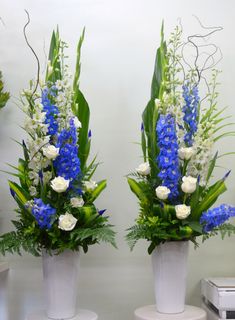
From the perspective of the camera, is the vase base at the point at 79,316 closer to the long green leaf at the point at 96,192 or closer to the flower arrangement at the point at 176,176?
the flower arrangement at the point at 176,176

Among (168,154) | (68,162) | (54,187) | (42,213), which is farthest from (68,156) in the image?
(168,154)

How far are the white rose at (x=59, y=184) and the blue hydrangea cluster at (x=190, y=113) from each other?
502 millimetres

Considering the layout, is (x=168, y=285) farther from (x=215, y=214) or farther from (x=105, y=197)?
(x=105, y=197)

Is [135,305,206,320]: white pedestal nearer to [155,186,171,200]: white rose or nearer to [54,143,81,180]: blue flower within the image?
[155,186,171,200]: white rose

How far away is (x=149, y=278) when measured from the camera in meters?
2.35

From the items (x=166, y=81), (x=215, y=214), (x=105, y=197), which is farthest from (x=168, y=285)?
(x=166, y=81)

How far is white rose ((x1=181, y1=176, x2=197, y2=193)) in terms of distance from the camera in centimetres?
188

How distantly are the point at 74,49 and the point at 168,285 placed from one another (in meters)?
1.21

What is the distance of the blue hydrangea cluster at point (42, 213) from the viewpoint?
184cm

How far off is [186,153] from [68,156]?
45 centimetres

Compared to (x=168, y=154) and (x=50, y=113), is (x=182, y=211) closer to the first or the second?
(x=168, y=154)

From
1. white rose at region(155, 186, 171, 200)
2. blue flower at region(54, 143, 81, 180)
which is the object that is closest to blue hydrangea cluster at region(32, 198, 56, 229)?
blue flower at region(54, 143, 81, 180)

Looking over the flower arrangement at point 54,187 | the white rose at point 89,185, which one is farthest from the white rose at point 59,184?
the white rose at point 89,185

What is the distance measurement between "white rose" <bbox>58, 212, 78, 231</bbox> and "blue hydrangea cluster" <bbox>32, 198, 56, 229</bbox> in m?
0.04
